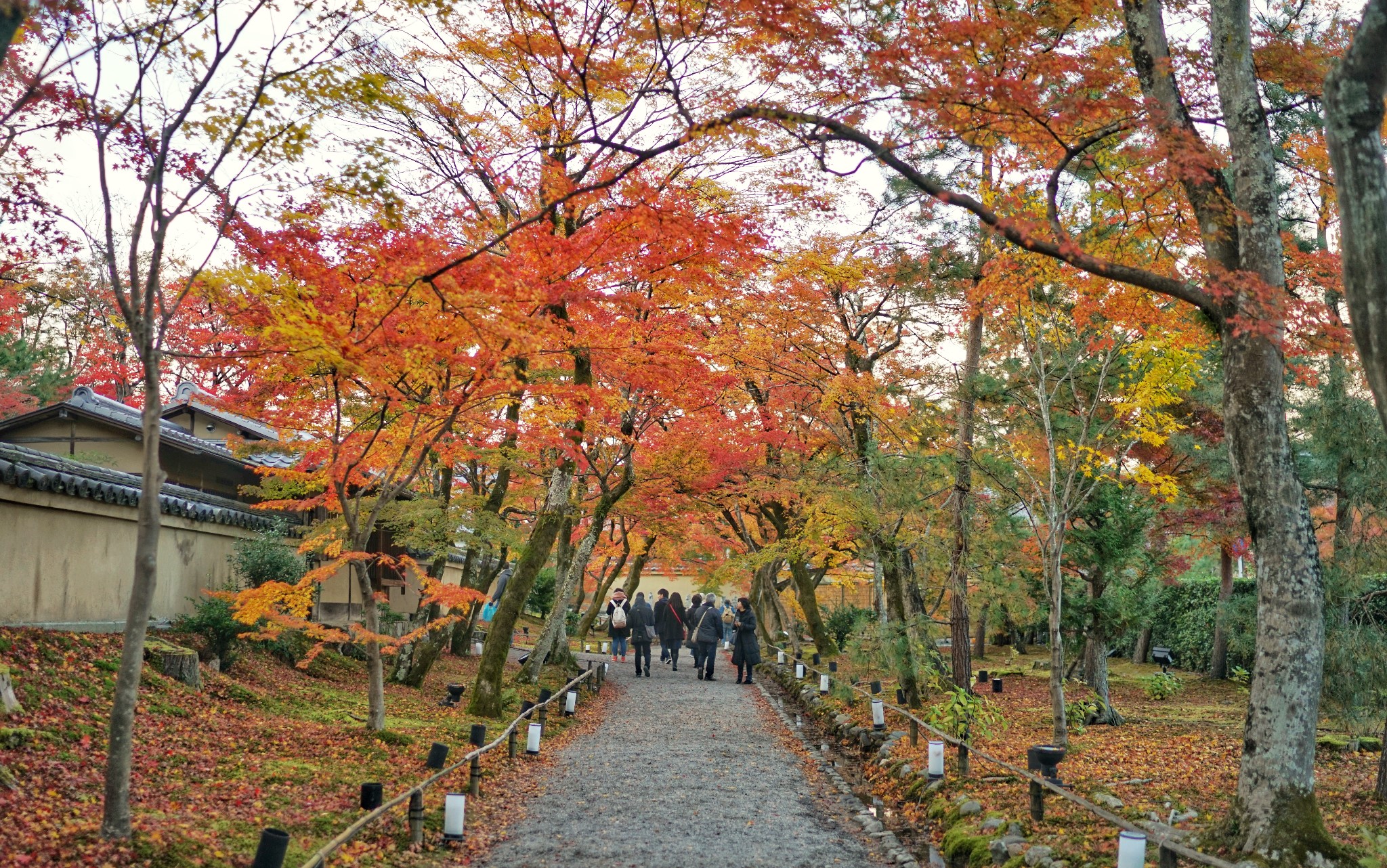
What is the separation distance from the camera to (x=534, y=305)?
1017cm

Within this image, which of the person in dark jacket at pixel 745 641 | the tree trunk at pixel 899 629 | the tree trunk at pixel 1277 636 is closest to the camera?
the tree trunk at pixel 1277 636

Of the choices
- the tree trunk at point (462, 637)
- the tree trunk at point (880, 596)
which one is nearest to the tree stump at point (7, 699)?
the tree trunk at point (880, 596)

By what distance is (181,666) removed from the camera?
11805mm

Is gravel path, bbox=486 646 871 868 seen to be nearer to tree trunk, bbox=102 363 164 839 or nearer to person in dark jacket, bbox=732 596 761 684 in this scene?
tree trunk, bbox=102 363 164 839

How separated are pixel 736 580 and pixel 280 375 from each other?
26.2 meters

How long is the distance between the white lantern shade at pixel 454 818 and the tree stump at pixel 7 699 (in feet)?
12.6

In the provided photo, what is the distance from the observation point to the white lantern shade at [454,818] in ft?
25.4

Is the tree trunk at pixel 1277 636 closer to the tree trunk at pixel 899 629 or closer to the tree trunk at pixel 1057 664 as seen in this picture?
the tree trunk at pixel 1057 664

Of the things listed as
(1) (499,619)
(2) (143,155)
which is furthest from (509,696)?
(2) (143,155)

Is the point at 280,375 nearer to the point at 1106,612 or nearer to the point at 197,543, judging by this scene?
the point at 197,543

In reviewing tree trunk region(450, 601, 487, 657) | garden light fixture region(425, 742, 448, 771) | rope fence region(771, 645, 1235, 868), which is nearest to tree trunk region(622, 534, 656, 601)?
tree trunk region(450, 601, 487, 657)

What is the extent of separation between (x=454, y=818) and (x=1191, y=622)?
21084 millimetres

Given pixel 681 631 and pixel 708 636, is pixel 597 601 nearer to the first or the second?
pixel 681 631

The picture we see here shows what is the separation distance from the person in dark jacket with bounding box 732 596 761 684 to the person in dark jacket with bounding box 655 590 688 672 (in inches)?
128
